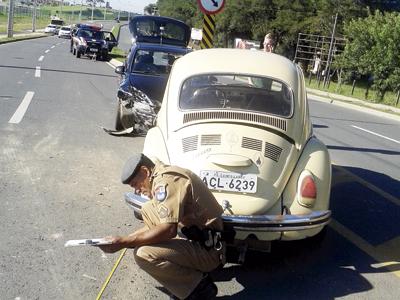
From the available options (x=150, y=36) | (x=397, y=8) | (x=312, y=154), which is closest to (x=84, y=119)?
(x=150, y=36)

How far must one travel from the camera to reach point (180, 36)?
16.0 m

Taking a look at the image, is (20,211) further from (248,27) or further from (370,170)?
(248,27)

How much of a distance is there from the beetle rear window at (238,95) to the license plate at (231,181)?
1.04 metres

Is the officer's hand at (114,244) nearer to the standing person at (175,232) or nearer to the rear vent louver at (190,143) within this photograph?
the standing person at (175,232)

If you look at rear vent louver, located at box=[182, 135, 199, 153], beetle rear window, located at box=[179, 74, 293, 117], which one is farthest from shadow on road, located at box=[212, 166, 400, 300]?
beetle rear window, located at box=[179, 74, 293, 117]

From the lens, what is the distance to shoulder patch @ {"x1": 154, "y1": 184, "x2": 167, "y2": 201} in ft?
11.5

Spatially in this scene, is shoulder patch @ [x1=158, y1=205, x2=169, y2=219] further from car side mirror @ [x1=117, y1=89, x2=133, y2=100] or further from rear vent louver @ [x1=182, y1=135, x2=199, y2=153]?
car side mirror @ [x1=117, y1=89, x2=133, y2=100]

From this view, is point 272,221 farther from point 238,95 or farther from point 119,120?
point 119,120

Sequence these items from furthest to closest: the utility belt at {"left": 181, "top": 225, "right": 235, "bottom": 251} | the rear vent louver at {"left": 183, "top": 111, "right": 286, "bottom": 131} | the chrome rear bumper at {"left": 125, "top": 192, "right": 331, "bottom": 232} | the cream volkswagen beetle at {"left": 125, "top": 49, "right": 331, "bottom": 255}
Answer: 1. the rear vent louver at {"left": 183, "top": 111, "right": 286, "bottom": 131}
2. the cream volkswagen beetle at {"left": 125, "top": 49, "right": 331, "bottom": 255}
3. the chrome rear bumper at {"left": 125, "top": 192, "right": 331, "bottom": 232}
4. the utility belt at {"left": 181, "top": 225, "right": 235, "bottom": 251}

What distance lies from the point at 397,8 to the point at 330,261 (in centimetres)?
4584

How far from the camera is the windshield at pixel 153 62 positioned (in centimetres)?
1105

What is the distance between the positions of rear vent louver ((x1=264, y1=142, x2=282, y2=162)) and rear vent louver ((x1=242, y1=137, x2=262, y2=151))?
66 millimetres

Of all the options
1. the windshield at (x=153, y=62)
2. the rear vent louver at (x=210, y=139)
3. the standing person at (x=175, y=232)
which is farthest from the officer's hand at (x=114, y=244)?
the windshield at (x=153, y=62)

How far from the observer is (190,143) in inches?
196
